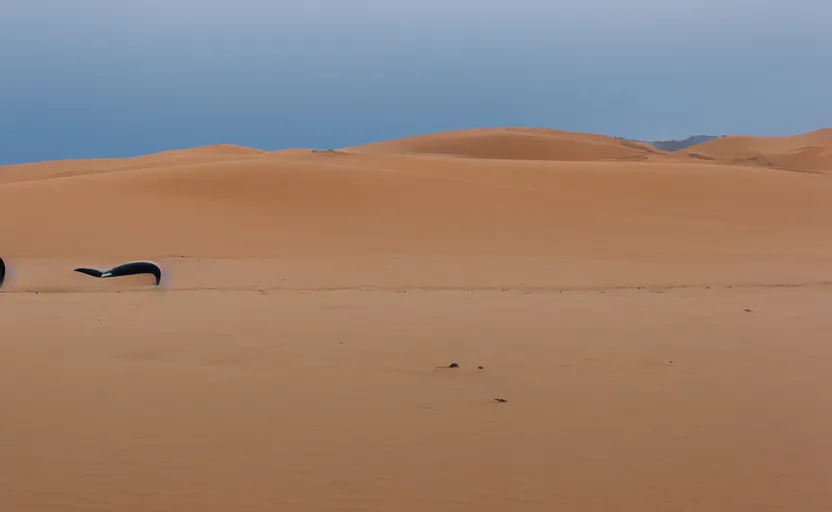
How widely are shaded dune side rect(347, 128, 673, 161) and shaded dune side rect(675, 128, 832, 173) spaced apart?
212 inches

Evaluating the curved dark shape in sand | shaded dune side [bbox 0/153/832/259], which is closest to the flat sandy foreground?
the curved dark shape in sand

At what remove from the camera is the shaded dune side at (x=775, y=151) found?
43.3 metres

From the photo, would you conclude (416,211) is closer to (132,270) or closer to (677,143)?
(132,270)

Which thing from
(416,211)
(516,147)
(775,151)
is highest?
(775,151)

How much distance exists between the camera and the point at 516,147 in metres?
44.5

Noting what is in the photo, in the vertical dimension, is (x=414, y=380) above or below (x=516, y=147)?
below

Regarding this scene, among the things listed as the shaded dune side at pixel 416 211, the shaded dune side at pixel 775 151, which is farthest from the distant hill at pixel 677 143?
the shaded dune side at pixel 416 211

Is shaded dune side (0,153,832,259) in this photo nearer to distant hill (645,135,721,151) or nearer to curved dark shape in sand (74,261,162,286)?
curved dark shape in sand (74,261,162,286)

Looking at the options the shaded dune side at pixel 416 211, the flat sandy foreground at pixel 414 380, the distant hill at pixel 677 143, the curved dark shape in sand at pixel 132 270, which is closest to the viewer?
the flat sandy foreground at pixel 414 380

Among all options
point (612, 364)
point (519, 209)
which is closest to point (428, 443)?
point (612, 364)

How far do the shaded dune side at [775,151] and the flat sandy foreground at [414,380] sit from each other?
3537 cm

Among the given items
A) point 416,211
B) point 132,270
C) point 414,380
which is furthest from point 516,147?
point 414,380

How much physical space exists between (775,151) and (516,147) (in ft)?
67.0

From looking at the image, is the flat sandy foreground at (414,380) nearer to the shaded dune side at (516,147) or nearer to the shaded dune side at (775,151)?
the shaded dune side at (516,147)
